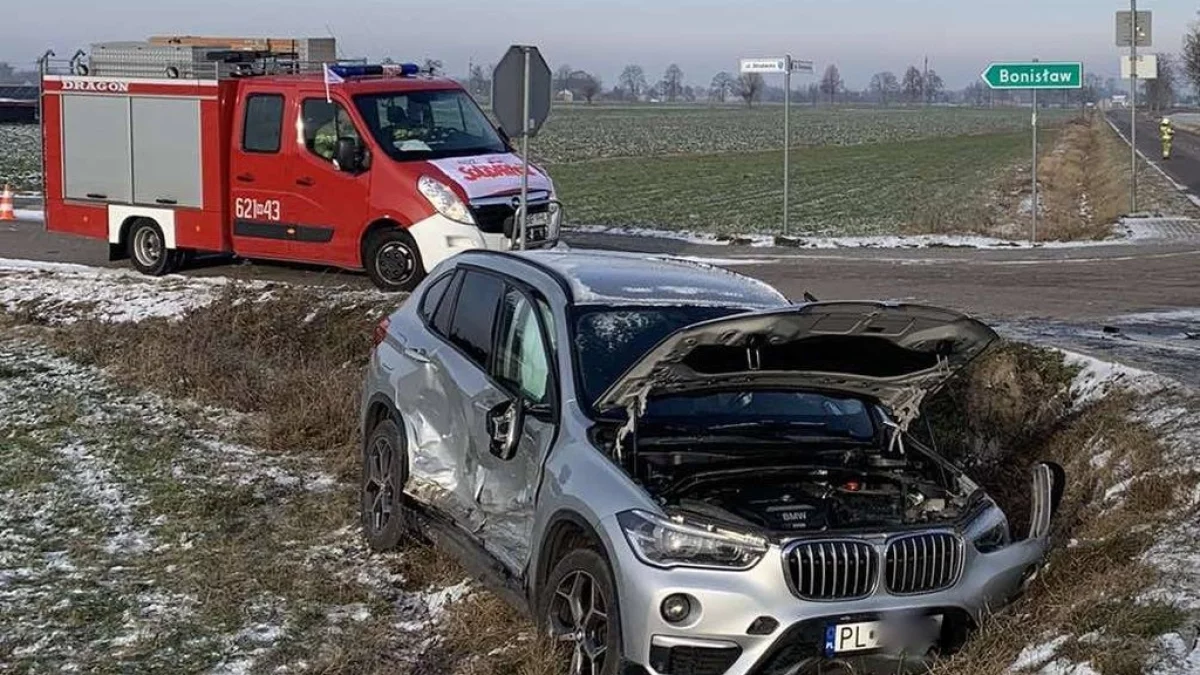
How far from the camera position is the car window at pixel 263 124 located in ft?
53.6

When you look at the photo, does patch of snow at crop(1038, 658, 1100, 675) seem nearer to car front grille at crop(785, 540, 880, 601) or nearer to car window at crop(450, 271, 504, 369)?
car front grille at crop(785, 540, 880, 601)

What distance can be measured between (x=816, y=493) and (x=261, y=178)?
1171 cm

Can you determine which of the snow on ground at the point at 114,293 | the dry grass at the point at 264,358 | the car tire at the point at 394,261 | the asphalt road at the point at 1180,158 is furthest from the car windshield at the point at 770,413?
the asphalt road at the point at 1180,158

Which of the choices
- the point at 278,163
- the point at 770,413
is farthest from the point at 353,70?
the point at 770,413

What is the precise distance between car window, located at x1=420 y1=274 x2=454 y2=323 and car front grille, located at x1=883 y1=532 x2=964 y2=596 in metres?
3.25

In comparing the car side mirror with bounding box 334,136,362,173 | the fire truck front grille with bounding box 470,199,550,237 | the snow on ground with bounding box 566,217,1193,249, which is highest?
the car side mirror with bounding box 334,136,362,173

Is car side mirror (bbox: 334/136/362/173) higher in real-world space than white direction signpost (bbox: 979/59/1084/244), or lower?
lower

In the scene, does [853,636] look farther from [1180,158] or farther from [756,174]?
[1180,158]

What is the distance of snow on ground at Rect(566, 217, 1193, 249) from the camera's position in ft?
71.5

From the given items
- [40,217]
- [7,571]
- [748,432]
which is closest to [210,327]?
[7,571]

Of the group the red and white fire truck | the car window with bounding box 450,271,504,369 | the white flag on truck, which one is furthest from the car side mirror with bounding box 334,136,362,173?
the car window with bounding box 450,271,504,369

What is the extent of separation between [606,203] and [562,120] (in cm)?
7775

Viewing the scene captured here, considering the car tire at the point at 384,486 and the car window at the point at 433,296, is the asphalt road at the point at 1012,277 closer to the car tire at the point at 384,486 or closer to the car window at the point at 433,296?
the car window at the point at 433,296

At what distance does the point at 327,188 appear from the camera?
15.9 m
